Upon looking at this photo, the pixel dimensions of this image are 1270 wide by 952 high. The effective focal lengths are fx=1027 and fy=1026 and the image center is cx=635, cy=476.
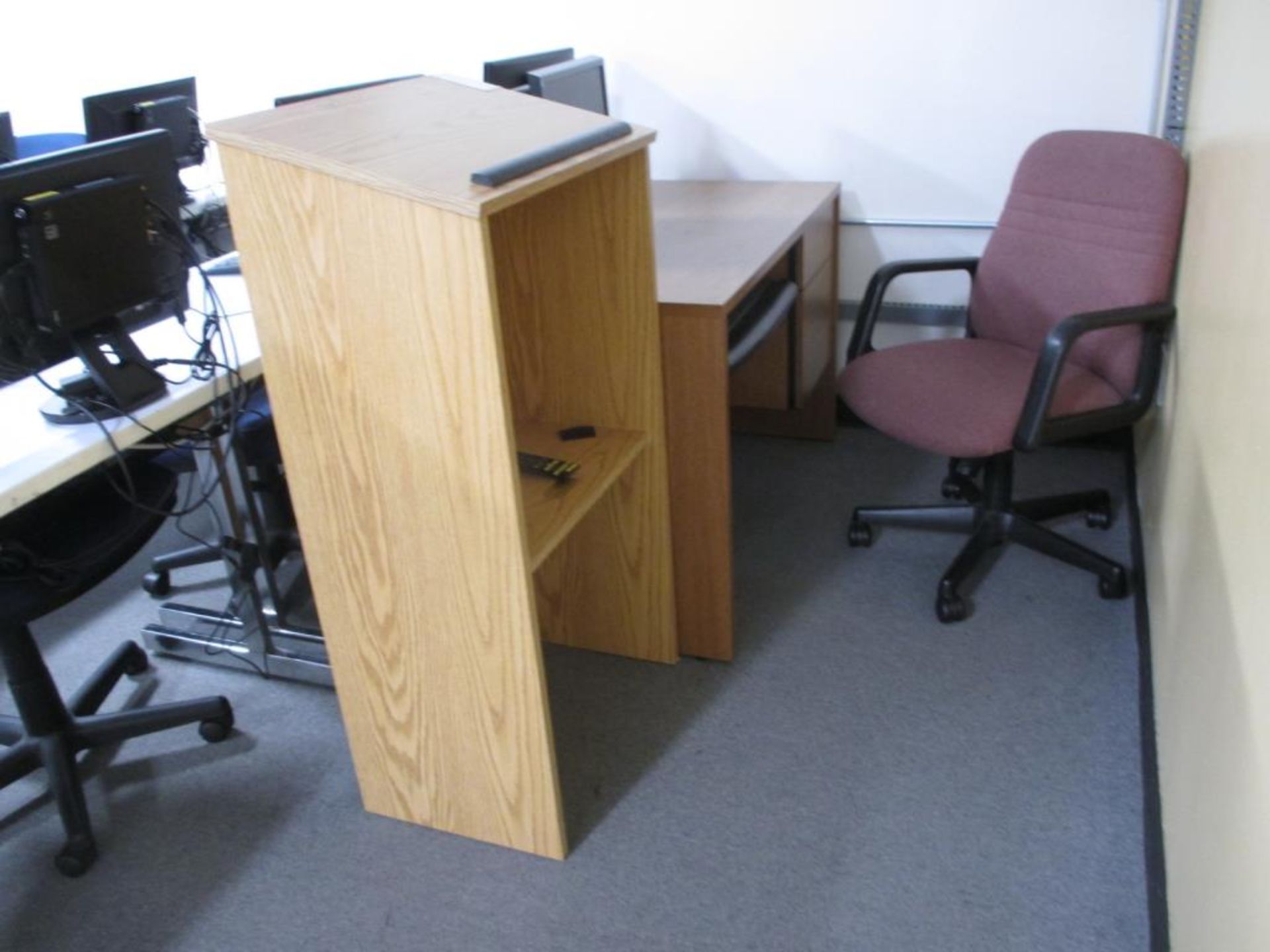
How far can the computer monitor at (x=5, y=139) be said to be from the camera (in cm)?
248

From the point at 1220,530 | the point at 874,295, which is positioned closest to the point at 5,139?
the point at 874,295

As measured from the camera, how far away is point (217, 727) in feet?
6.62

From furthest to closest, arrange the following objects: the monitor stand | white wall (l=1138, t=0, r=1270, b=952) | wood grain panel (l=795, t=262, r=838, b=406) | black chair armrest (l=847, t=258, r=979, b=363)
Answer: wood grain panel (l=795, t=262, r=838, b=406) → black chair armrest (l=847, t=258, r=979, b=363) → the monitor stand → white wall (l=1138, t=0, r=1270, b=952)

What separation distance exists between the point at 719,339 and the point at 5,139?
6.21 feet

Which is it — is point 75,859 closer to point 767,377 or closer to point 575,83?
point 767,377

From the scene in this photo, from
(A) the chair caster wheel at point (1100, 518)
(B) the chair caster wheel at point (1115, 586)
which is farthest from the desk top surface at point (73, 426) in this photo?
(A) the chair caster wheel at point (1100, 518)

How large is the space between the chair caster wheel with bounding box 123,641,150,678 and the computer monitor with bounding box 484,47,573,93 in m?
1.47

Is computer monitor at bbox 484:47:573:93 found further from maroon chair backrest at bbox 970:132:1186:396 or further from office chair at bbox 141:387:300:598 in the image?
maroon chair backrest at bbox 970:132:1186:396

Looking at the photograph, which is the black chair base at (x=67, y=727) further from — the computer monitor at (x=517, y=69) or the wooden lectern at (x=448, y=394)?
the computer monitor at (x=517, y=69)

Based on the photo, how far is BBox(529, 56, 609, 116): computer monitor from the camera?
2334 millimetres

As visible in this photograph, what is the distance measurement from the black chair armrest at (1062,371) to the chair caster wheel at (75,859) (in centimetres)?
186

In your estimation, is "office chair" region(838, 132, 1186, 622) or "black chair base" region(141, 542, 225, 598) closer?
"office chair" region(838, 132, 1186, 622)

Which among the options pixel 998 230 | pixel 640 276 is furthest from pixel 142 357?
pixel 998 230

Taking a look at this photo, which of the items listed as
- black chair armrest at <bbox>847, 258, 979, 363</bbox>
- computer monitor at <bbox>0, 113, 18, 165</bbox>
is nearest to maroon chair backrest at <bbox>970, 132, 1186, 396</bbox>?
black chair armrest at <bbox>847, 258, 979, 363</bbox>
